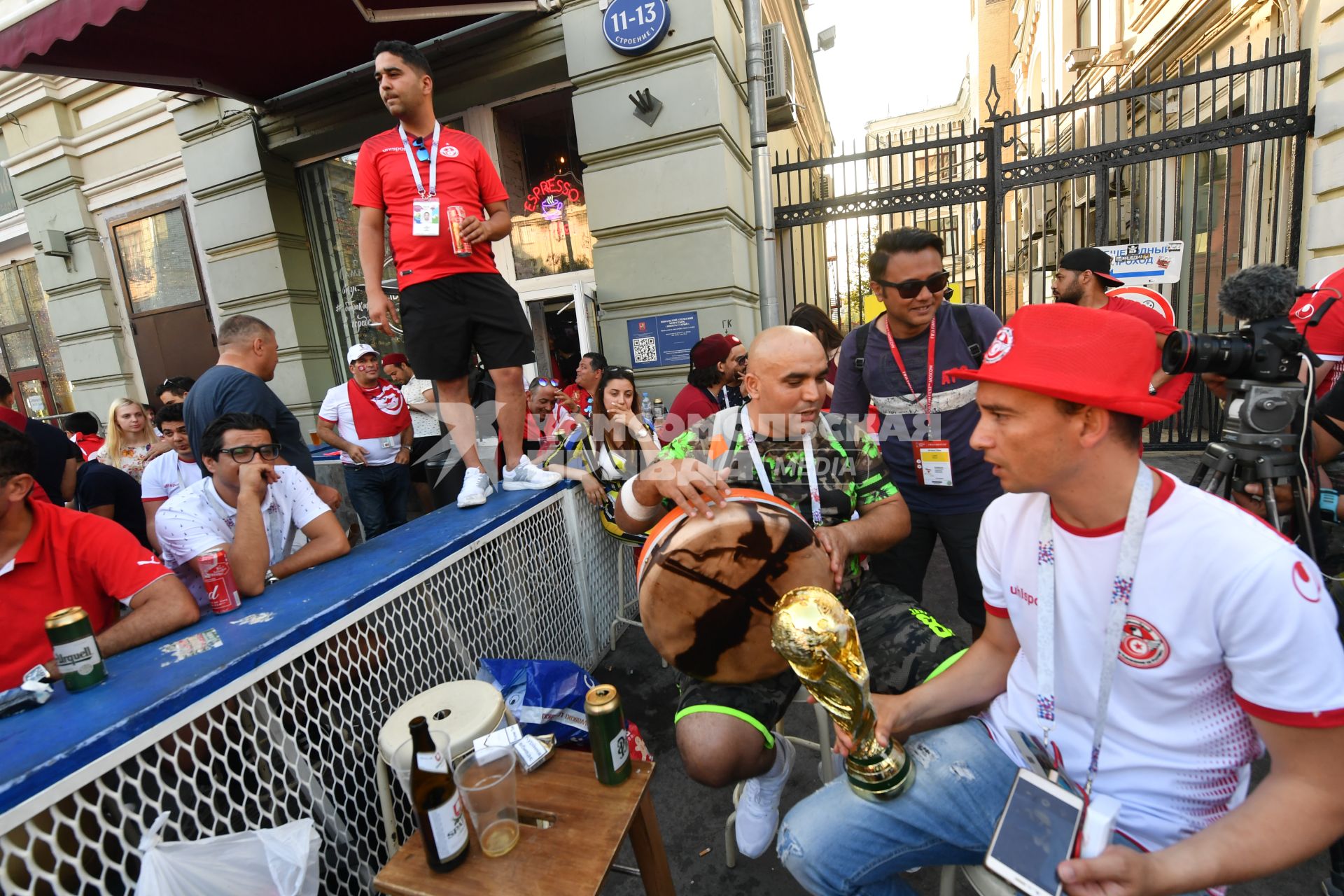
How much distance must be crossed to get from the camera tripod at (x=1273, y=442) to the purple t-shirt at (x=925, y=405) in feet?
3.08

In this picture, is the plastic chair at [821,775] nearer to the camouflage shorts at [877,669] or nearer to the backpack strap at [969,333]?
the camouflage shorts at [877,669]

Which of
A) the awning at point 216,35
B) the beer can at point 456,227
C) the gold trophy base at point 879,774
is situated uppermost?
the awning at point 216,35

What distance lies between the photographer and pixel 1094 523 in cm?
128

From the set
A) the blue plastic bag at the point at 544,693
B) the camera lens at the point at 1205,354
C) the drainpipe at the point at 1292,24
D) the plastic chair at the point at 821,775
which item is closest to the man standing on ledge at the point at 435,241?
the blue plastic bag at the point at 544,693

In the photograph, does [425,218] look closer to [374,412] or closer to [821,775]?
[374,412]

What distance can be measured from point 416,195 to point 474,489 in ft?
4.84

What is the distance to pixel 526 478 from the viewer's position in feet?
10.8

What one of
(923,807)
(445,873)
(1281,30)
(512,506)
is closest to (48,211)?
(512,506)

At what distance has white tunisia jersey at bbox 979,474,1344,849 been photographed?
1020 mm

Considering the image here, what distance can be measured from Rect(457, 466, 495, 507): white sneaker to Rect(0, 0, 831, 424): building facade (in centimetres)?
245

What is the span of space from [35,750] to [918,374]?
121 inches

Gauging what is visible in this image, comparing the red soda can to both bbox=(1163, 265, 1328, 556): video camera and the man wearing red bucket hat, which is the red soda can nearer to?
the man wearing red bucket hat

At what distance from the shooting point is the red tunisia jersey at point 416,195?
2.87 meters

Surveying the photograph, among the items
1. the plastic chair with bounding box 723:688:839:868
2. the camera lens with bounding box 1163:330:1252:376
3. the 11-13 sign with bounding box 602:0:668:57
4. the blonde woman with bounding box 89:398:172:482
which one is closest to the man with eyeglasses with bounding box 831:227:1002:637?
the camera lens with bounding box 1163:330:1252:376
